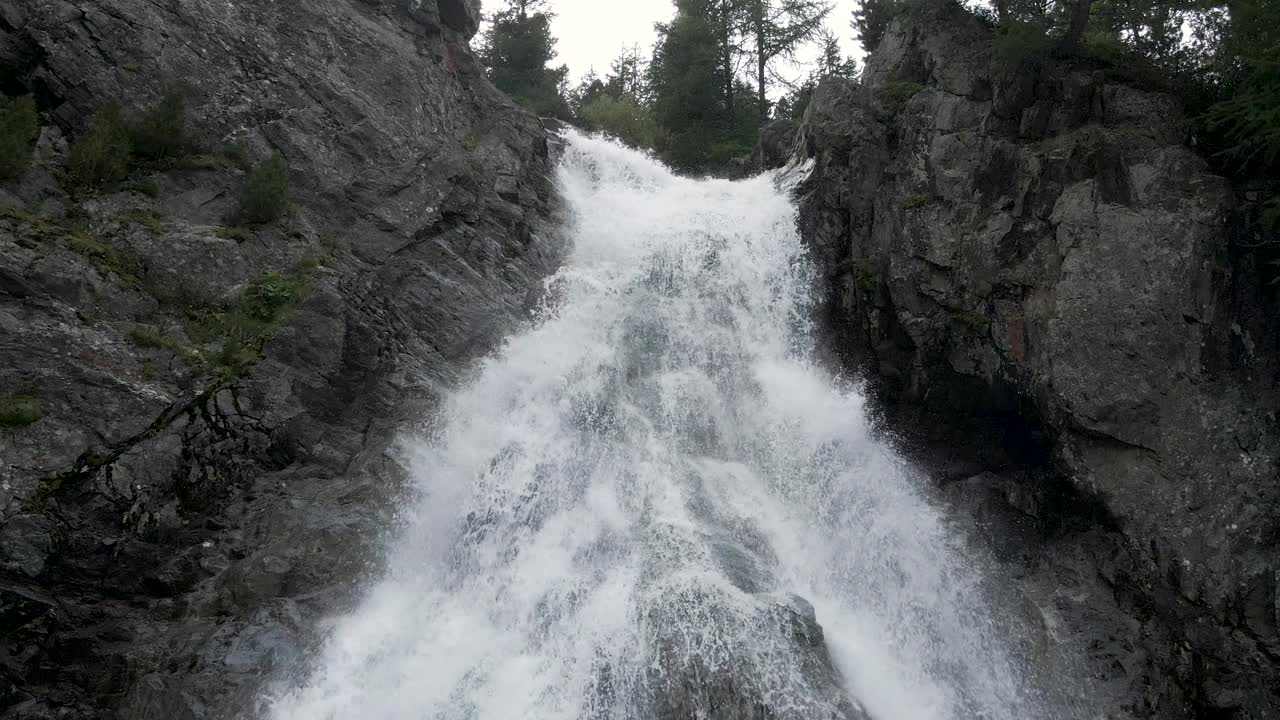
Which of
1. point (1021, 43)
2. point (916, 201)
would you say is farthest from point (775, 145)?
point (1021, 43)

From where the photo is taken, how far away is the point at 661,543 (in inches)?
443

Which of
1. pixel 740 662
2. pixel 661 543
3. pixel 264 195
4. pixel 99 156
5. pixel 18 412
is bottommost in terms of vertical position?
pixel 740 662

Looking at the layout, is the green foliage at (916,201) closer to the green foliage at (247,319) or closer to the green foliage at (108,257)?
the green foliage at (247,319)

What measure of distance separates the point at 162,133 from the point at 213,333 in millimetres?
4298

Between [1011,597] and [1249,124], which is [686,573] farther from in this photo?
[1249,124]

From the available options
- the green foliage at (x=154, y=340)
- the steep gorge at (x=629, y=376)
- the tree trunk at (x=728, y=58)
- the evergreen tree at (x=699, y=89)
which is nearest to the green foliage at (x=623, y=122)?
the evergreen tree at (x=699, y=89)

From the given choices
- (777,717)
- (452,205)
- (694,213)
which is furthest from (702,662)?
(694,213)

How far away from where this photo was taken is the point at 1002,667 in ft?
37.7

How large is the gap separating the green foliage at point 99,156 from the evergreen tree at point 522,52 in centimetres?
1799

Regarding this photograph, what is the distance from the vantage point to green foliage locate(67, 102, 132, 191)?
11.6m

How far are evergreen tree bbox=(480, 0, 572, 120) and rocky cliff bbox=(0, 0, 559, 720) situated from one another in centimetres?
1170

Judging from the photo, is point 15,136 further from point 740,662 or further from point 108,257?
point 740,662

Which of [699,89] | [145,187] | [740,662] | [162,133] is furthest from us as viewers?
[699,89]

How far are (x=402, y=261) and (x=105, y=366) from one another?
18.5ft
